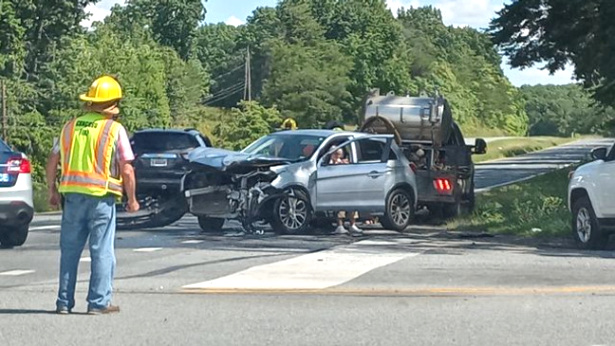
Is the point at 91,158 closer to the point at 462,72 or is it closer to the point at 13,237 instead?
the point at 13,237

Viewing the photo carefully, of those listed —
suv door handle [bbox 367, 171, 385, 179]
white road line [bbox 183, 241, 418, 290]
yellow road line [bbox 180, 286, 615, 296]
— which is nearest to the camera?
yellow road line [bbox 180, 286, 615, 296]

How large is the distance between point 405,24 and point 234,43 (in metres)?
38.9

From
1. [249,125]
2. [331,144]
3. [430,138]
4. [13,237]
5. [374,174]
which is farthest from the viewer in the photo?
[249,125]

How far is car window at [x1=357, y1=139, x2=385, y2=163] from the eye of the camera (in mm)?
18922

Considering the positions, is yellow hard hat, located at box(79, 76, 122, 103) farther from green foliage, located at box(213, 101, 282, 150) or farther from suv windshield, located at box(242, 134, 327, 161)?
green foliage, located at box(213, 101, 282, 150)

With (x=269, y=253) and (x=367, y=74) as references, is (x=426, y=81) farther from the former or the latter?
(x=269, y=253)

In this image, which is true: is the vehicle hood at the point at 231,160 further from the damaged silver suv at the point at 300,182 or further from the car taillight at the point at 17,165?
the car taillight at the point at 17,165

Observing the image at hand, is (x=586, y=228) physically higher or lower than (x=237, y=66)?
lower

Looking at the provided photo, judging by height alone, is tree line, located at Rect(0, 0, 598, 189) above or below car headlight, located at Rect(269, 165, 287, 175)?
above

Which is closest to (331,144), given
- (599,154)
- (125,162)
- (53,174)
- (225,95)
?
(599,154)

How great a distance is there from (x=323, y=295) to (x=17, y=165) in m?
6.07

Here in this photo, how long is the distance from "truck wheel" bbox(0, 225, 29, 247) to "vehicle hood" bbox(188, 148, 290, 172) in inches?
121

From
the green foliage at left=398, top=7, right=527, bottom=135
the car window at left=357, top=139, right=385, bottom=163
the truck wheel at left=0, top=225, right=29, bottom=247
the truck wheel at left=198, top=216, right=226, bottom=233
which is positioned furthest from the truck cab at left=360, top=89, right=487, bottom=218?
the green foliage at left=398, top=7, right=527, bottom=135

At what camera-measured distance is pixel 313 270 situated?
12.8m
